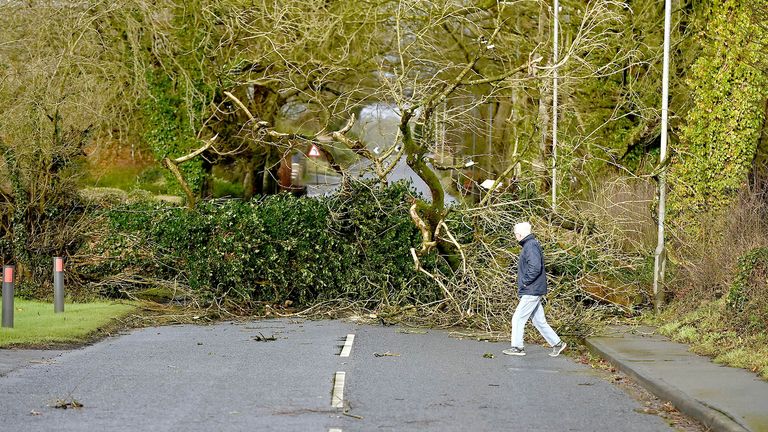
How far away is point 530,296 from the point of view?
50.6 feet

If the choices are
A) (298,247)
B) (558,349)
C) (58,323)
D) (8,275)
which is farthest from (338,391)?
(298,247)

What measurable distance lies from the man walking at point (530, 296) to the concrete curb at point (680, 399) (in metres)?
0.95

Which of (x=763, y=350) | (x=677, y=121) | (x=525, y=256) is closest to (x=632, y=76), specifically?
(x=677, y=121)

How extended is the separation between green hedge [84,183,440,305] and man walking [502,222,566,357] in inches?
221

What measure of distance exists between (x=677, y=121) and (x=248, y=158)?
16.1 metres

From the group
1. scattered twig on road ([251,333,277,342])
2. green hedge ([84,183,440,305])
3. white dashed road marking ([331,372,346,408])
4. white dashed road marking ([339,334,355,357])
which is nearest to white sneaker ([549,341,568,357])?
white dashed road marking ([339,334,355,357])

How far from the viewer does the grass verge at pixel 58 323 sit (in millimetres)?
15859

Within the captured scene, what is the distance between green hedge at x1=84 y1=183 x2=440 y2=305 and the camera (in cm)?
2127

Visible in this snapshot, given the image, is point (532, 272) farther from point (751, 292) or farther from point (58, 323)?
point (58, 323)

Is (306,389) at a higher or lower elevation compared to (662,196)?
lower

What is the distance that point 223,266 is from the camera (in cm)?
2139

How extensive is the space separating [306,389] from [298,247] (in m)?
10.1

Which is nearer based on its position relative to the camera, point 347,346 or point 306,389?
point 306,389

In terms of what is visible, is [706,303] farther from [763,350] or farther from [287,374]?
[287,374]
